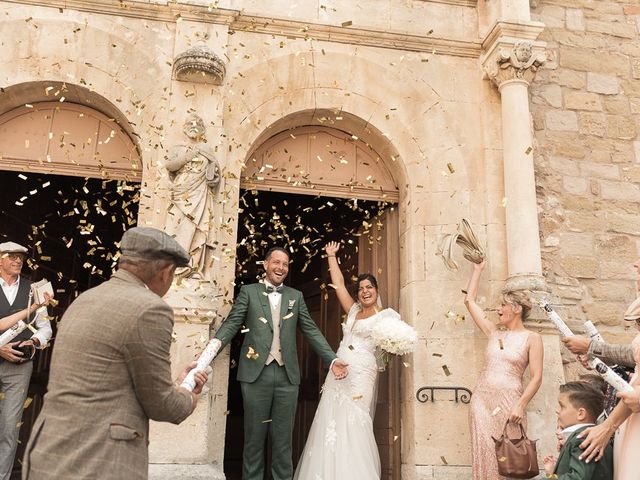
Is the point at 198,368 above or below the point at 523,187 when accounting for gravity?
below

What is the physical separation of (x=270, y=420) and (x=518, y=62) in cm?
435

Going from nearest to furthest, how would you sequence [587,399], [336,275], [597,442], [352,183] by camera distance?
[597,442], [587,399], [336,275], [352,183]

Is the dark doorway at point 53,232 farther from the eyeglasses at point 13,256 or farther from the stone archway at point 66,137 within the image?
the eyeglasses at point 13,256

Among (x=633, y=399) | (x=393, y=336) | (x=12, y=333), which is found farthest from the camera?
(x=393, y=336)

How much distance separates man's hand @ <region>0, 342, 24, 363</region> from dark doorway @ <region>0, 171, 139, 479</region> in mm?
2723

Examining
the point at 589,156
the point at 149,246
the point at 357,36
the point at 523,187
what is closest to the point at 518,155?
the point at 523,187

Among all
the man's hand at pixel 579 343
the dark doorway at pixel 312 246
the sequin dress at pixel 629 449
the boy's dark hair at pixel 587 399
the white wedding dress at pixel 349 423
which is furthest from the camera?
the dark doorway at pixel 312 246

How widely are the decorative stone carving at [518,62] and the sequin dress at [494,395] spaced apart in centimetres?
277

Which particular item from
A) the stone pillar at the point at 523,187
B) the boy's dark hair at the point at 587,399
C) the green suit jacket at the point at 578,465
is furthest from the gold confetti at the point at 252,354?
the green suit jacket at the point at 578,465

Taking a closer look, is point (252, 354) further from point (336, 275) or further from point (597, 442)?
point (597, 442)

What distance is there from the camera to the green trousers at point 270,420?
17.6 feet

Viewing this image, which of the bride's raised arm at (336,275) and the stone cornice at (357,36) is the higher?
the stone cornice at (357,36)

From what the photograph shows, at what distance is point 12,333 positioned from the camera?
17.2ft

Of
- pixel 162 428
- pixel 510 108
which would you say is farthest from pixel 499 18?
pixel 162 428
